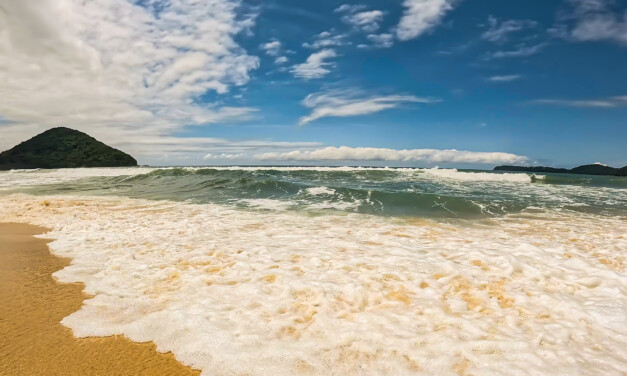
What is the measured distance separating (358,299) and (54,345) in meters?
3.25

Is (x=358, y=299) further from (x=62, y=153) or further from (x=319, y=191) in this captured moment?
(x=62, y=153)

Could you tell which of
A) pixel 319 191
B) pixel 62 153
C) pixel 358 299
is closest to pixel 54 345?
pixel 358 299

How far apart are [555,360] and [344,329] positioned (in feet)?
6.40

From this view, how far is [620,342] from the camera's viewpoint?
320 centimetres

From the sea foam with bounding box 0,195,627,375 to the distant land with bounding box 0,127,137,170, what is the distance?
8135cm

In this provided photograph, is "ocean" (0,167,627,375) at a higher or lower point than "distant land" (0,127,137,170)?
lower

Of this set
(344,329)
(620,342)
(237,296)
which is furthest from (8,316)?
(620,342)

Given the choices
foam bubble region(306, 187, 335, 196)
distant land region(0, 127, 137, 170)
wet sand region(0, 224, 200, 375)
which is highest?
distant land region(0, 127, 137, 170)

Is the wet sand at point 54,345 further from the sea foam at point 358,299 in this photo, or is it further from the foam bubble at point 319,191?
the foam bubble at point 319,191

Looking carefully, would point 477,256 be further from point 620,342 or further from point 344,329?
point 344,329

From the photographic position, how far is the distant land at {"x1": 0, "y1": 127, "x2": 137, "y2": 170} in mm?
68938

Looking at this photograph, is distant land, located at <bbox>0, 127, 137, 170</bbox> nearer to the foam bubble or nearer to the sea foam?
the foam bubble

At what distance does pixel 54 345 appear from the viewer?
10.0 ft

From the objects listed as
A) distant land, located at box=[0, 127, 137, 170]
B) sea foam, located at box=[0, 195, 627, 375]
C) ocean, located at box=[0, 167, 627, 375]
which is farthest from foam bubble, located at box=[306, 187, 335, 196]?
distant land, located at box=[0, 127, 137, 170]
